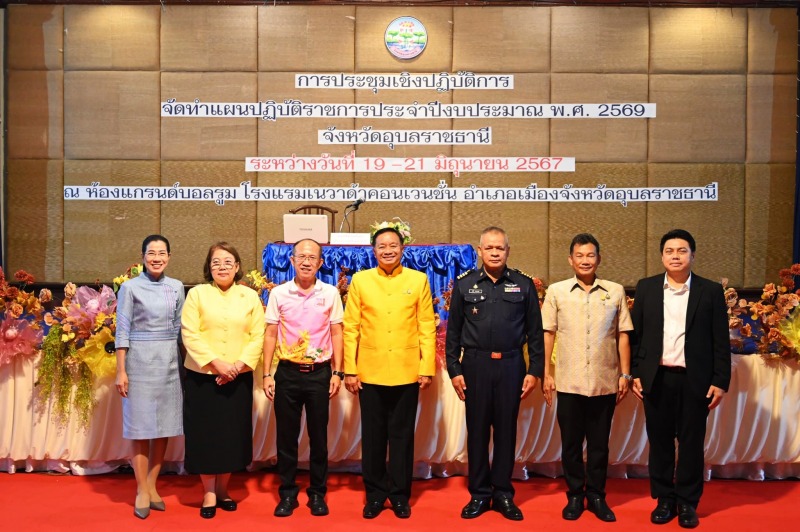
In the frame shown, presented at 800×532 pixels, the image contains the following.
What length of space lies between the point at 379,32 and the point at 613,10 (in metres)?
2.46

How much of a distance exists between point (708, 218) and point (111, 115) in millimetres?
6384

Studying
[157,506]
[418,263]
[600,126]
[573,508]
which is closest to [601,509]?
[573,508]

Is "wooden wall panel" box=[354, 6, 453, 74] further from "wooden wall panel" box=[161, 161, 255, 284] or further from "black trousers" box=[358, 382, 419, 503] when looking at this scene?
"black trousers" box=[358, 382, 419, 503]

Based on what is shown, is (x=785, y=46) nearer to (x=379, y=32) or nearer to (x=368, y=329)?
(x=379, y=32)

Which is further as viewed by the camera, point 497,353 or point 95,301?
point 95,301

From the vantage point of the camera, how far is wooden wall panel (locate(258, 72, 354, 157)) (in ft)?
25.5

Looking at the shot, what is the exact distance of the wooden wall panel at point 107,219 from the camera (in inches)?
309

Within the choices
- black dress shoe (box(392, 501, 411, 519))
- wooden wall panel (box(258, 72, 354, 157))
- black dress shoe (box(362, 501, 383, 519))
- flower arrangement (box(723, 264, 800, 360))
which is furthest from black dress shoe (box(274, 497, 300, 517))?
wooden wall panel (box(258, 72, 354, 157))

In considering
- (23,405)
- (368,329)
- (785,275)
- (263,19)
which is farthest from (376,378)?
(263,19)

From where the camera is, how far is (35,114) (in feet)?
25.7

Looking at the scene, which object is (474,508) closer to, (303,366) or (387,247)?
(303,366)

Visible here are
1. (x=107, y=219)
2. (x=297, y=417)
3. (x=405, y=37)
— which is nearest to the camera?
(x=297, y=417)

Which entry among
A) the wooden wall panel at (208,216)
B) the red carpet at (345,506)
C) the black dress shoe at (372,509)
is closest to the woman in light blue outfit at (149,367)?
the red carpet at (345,506)

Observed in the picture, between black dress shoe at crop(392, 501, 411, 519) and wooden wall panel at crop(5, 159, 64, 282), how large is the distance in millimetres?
5803
